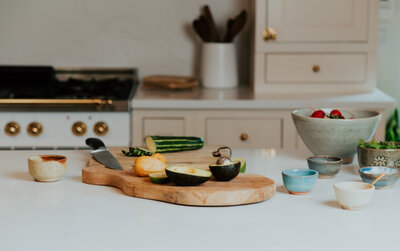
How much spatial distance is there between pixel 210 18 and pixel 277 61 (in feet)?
1.71

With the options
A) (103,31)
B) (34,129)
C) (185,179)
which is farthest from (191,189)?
(103,31)

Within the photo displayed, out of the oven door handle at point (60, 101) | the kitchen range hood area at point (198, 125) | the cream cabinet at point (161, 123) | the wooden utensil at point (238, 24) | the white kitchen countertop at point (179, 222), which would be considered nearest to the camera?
the white kitchen countertop at point (179, 222)

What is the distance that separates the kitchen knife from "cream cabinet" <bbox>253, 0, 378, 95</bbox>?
1536 millimetres

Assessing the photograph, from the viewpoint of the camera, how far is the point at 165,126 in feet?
10.4

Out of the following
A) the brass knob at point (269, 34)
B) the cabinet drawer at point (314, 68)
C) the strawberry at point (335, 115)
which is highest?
the brass knob at point (269, 34)

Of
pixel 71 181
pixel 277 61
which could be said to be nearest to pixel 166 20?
pixel 277 61

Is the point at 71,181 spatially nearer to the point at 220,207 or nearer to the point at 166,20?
the point at 220,207

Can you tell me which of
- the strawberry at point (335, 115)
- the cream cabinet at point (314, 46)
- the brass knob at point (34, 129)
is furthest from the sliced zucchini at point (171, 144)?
the cream cabinet at point (314, 46)

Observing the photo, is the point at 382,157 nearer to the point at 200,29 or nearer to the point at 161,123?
the point at 161,123

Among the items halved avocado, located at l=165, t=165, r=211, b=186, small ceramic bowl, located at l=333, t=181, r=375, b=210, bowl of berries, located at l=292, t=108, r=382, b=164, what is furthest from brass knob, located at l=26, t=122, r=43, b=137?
small ceramic bowl, located at l=333, t=181, r=375, b=210

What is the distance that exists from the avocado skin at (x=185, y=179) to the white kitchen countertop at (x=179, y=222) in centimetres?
7

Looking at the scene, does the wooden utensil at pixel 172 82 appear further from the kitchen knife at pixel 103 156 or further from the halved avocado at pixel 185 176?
the halved avocado at pixel 185 176

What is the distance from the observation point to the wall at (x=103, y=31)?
3740 mm

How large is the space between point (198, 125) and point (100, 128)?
482 millimetres
